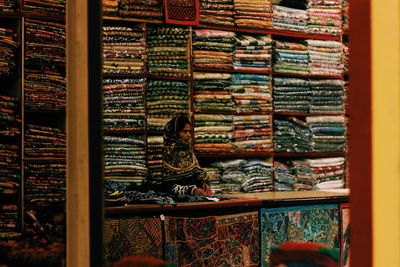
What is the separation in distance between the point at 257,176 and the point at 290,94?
3.32 ft

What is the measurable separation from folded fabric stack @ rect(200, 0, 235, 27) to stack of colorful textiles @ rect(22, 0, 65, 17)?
146cm

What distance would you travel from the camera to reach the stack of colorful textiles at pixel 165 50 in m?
5.61

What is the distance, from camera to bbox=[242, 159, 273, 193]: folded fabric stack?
236 inches

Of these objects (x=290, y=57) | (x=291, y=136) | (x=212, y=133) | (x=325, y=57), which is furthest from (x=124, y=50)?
(x=325, y=57)

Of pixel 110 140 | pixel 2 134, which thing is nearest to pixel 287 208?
pixel 110 140

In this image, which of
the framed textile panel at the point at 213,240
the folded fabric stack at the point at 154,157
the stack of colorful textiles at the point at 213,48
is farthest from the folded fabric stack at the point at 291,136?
the framed textile panel at the point at 213,240

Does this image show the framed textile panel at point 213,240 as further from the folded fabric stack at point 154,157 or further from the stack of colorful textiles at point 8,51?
the stack of colorful textiles at point 8,51

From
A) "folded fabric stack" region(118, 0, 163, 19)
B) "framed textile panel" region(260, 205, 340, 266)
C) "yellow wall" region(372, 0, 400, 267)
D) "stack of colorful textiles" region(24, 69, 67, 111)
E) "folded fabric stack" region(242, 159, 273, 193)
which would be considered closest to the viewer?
"yellow wall" region(372, 0, 400, 267)

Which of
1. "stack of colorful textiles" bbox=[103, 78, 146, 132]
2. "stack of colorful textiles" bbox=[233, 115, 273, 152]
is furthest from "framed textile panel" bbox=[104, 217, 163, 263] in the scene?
"stack of colorful textiles" bbox=[233, 115, 273, 152]

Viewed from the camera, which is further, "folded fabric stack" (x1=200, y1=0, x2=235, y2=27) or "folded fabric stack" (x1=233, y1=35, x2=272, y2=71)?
"folded fabric stack" (x1=233, y1=35, x2=272, y2=71)

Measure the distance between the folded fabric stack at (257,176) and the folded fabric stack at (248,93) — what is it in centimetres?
58

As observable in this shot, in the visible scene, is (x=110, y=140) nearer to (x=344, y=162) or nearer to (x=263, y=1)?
(x=263, y=1)

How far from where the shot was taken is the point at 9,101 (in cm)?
478

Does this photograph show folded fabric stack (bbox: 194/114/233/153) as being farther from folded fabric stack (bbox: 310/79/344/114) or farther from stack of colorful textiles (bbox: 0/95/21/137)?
stack of colorful textiles (bbox: 0/95/21/137)
